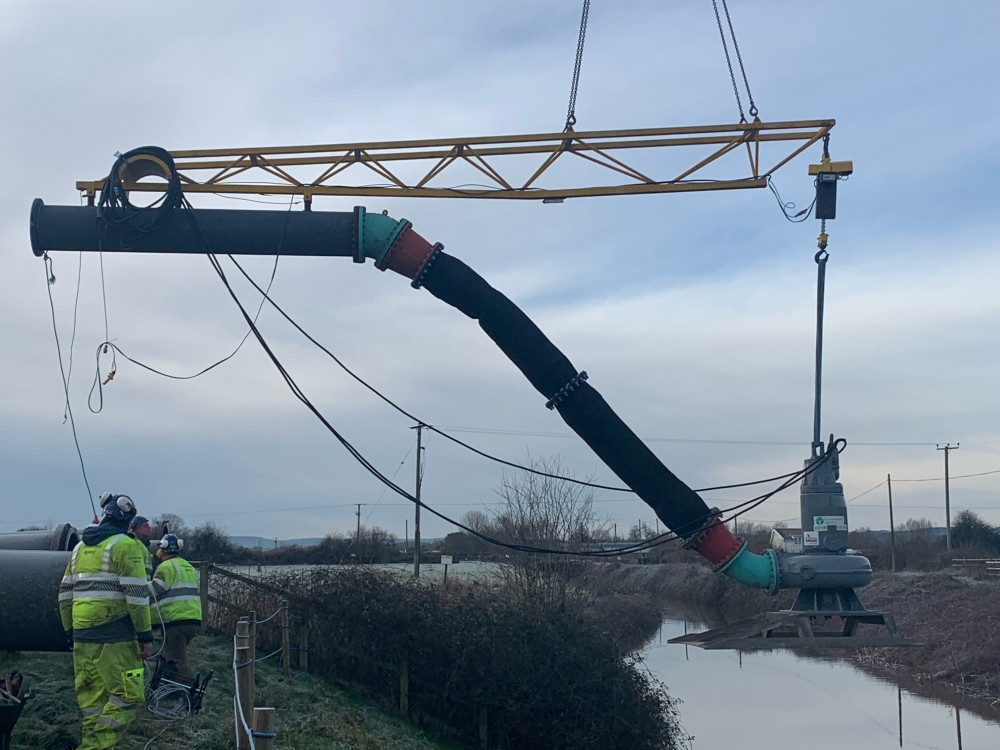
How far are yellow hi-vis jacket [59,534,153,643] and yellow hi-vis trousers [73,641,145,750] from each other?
0.10 m

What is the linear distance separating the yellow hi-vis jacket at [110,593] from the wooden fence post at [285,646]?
975 centimetres

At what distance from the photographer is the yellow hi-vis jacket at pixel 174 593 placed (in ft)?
33.0

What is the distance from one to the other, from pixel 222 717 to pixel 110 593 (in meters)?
4.23

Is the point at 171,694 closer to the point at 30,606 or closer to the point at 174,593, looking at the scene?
the point at 174,593

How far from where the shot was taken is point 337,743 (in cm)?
1285

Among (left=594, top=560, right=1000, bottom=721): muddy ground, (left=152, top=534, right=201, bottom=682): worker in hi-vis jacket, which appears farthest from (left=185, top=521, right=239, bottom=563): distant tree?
(left=152, top=534, right=201, bottom=682): worker in hi-vis jacket

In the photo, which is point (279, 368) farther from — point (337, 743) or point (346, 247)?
point (337, 743)

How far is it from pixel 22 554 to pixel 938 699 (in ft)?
91.5

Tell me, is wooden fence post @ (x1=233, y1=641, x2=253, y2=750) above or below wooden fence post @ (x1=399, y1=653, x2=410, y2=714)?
above

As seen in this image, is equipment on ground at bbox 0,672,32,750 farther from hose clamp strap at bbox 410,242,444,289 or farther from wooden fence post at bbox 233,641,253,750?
hose clamp strap at bbox 410,242,444,289

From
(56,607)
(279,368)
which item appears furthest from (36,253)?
(56,607)

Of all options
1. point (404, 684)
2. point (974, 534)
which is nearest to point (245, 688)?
point (404, 684)

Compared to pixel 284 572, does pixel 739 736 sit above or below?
below

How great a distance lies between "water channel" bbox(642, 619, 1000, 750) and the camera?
24703 millimetres
